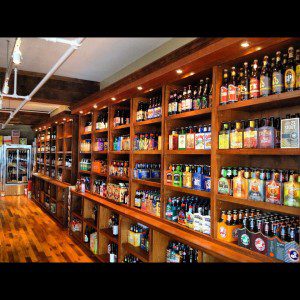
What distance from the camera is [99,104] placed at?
479cm

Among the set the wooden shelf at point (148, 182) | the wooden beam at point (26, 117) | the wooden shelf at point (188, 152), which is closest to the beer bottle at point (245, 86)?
the wooden shelf at point (188, 152)

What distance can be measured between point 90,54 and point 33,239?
12.3 ft

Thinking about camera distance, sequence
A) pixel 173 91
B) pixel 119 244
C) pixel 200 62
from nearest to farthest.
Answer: pixel 200 62
pixel 173 91
pixel 119 244

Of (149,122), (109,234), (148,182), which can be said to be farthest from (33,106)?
(148,182)

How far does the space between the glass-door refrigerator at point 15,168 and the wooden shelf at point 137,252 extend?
9116 millimetres

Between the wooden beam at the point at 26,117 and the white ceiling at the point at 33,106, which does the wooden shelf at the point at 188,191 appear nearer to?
the white ceiling at the point at 33,106

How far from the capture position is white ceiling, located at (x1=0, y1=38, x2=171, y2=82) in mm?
3749

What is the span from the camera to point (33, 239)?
565 cm

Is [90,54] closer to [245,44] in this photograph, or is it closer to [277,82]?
[245,44]

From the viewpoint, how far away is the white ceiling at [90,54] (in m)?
3.75

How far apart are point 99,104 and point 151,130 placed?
3.87 ft

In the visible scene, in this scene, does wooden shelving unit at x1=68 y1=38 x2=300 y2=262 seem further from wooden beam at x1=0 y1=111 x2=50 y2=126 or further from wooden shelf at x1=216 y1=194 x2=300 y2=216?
wooden beam at x1=0 y1=111 x2=50 y2=126
